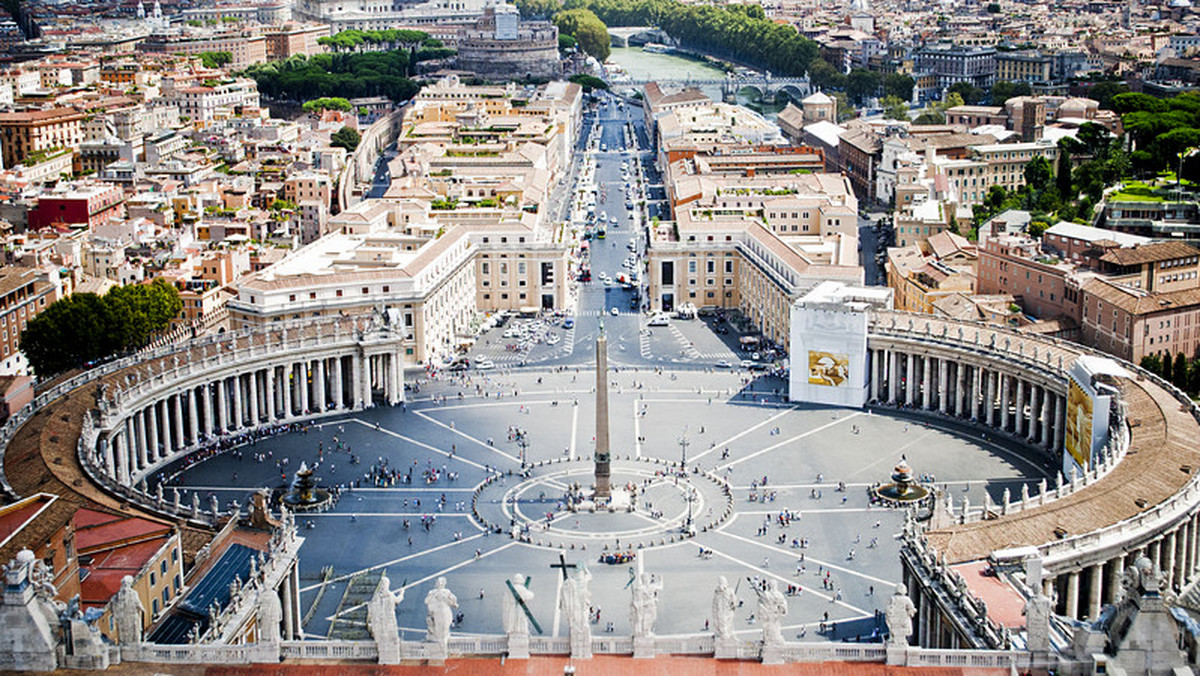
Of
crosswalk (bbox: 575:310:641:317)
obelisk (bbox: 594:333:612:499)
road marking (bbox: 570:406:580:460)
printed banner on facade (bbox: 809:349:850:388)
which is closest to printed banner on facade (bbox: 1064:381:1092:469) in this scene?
printed banner on facade (bbox: 809:349:850:388)

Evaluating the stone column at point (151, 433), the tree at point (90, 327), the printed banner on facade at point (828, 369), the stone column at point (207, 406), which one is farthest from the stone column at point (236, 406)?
the printed banner on facade at point (828, 369)

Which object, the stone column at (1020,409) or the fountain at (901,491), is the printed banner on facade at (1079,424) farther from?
the fountain at (901,491)

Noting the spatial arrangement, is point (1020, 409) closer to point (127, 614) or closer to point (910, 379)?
point (910, 379)

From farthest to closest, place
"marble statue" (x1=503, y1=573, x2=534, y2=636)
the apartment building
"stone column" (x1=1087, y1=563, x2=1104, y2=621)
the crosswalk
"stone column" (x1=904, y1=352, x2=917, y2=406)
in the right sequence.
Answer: the crosswalk < the apartment building < "stone column" (x1=904, y1=352, x2=917, y2=406) < "stone column" (x1=1087, y1=563, x2=1104, y2=621) < "marble statue" (x1=503, y1=573, x2=534, y2=636)

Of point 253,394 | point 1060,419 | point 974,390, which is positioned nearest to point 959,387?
point 974,390

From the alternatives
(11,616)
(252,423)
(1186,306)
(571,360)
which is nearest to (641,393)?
(571,360)

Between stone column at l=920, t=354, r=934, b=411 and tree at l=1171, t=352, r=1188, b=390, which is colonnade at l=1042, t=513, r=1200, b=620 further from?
stone column at l=920, t=354, r=934, b=411

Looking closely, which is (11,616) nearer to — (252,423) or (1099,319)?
(252,423)
